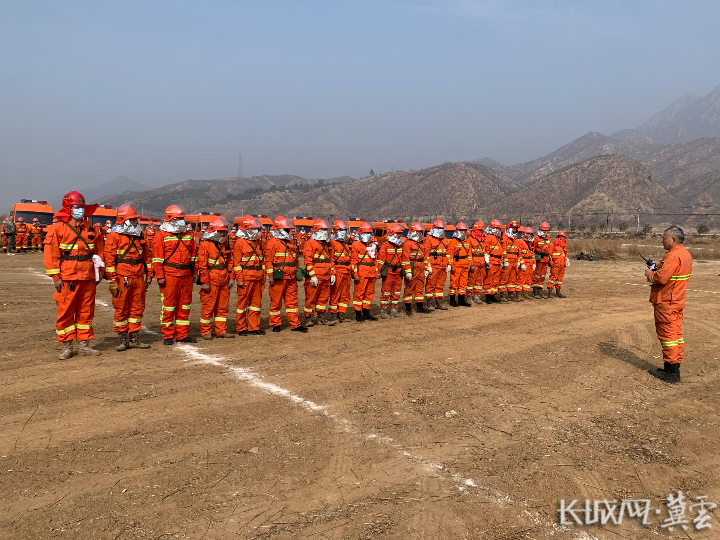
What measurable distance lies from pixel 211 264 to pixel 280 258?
54.2 inches

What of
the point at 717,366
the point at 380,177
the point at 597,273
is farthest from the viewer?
the point at 380,177

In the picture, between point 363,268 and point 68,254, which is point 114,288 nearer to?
point 68,254

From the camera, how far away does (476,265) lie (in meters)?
14.1

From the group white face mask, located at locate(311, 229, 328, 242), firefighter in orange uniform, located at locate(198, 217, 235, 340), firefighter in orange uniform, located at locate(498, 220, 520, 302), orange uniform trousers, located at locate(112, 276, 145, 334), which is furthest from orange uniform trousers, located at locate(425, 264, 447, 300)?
orange uniform trousers, located at locate(112, 276, 145, 334)

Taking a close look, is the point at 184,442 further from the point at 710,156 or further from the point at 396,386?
the point at 710,156

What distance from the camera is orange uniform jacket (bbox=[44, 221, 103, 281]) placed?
24.2 feet

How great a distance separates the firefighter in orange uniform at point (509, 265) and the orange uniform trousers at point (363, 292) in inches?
198

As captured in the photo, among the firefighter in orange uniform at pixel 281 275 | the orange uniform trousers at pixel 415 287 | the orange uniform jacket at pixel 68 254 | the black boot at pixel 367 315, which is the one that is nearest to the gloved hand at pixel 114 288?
the orange uniform jacket at pixel 68 254

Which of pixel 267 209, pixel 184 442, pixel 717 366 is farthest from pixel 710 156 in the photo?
pixel 184 442

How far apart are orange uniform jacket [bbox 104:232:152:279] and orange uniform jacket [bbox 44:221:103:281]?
43cm

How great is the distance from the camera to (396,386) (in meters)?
6.70

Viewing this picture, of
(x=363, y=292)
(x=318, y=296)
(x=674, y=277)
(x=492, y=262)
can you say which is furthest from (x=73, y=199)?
(x=492, y=262)

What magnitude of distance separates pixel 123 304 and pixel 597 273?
2138 cm

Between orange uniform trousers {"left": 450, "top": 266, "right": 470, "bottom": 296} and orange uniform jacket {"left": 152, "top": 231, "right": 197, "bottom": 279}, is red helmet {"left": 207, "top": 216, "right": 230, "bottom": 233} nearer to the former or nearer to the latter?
orange uniform jacket {"left": 152, "top": 231, "right": 197, "bottom": 279}
